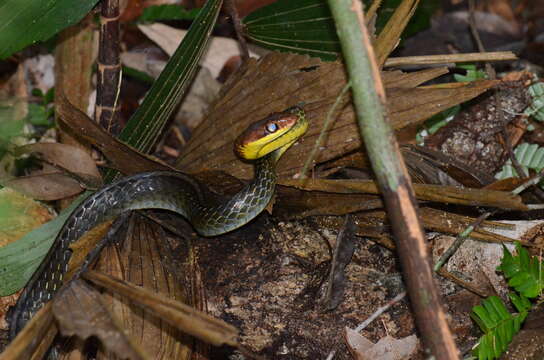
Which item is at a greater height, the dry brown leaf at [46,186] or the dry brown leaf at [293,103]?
the dry brown leaf at [293,103]

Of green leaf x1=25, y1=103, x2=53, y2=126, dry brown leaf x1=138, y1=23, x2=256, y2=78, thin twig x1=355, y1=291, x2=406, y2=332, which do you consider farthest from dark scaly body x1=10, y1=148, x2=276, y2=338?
dry brown leaf x1=138, y1=23, x2=256, y2=78

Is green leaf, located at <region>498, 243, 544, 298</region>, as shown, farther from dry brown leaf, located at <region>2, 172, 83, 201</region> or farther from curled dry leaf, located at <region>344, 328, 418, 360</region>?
dry brown leaf, located at <region>2, 172, 83, 201</region>

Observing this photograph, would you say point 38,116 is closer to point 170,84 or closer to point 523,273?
point 170,84

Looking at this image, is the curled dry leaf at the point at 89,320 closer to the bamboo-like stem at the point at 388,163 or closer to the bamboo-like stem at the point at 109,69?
the bamboo-like stem at the point at 388,163

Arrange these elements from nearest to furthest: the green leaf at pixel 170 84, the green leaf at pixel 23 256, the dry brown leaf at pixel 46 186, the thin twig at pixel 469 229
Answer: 1. the thin twig at pixel 469 229
2. the green leaf at pixel 23 256
3. the green leaf at pixel 170 84
4. the dry brown leaf at pixel 46 186

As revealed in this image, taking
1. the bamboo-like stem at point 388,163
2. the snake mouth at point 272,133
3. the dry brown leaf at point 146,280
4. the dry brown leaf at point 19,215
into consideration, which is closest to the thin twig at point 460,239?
the bamboo-like stem at point 388,163

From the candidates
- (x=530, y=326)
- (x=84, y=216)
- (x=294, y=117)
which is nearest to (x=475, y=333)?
Answer: (x=530, y=326)
